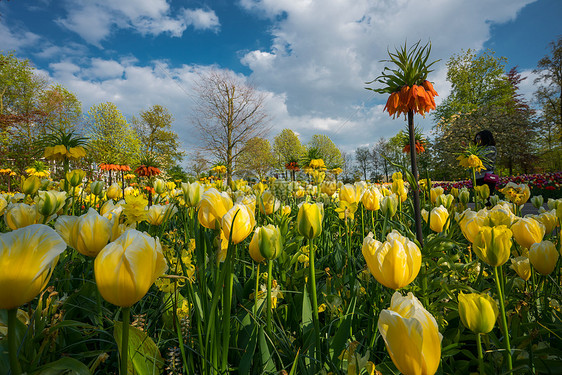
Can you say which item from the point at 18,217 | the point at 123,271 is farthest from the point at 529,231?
the point at 18,217

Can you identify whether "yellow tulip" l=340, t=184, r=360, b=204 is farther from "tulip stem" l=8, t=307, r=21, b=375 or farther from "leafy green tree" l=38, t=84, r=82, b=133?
"leafy green tree" l=38, t=84, r=82, b=133

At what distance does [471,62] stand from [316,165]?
1130 inches

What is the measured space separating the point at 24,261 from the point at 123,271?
0.15 meters

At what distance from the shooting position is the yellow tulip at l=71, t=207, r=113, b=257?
84 centimetres

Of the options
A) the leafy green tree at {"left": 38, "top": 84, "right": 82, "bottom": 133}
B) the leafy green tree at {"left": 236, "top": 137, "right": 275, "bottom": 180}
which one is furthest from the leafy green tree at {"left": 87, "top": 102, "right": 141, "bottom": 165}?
the leafy green tree at {"left": 236, "top": 137, "right": 275, "bottom": 180}

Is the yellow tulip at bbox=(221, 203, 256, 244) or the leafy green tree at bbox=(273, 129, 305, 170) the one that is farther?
the leafy green tree at bbox=(273, 129, 305, 170)

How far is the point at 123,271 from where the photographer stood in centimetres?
55

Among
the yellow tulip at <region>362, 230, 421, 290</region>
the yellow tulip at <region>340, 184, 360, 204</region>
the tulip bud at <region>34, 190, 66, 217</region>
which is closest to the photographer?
the yellow tulip at <region>362, 230, 421, 290</region>

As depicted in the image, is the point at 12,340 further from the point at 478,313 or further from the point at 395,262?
the point at 478,313

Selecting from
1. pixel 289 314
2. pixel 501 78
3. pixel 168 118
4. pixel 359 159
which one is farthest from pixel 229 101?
pixel 359 159

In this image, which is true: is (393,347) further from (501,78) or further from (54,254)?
(501,78)

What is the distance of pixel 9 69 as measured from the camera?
20.4m

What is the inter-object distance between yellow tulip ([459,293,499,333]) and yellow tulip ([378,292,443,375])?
22 cm

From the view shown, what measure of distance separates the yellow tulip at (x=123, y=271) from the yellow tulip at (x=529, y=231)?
4.77 ft
